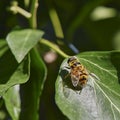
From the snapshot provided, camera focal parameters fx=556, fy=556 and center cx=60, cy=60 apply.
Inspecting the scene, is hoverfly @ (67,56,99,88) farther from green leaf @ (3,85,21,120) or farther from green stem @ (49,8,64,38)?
green stem @ (49,8,64,38)

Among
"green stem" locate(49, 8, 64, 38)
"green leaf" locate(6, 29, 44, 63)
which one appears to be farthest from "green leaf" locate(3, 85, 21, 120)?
"green stem" locate(49, 8, 64, 38)

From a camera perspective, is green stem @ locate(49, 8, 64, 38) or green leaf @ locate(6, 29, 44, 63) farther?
green stem @ locate(49, 8, 64, 38)

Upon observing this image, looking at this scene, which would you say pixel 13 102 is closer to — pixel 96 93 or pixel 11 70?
A: pixel 11 70

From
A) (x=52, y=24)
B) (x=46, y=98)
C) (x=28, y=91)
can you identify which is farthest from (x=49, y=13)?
(x=28, y=91)

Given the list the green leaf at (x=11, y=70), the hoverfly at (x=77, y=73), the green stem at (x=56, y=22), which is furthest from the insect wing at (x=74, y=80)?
the green stem at (x=56, y=22)

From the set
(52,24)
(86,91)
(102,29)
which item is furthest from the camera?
(102,29)

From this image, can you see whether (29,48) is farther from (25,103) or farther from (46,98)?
(46,98)

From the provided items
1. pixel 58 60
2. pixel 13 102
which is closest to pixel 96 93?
pixel 13 102
